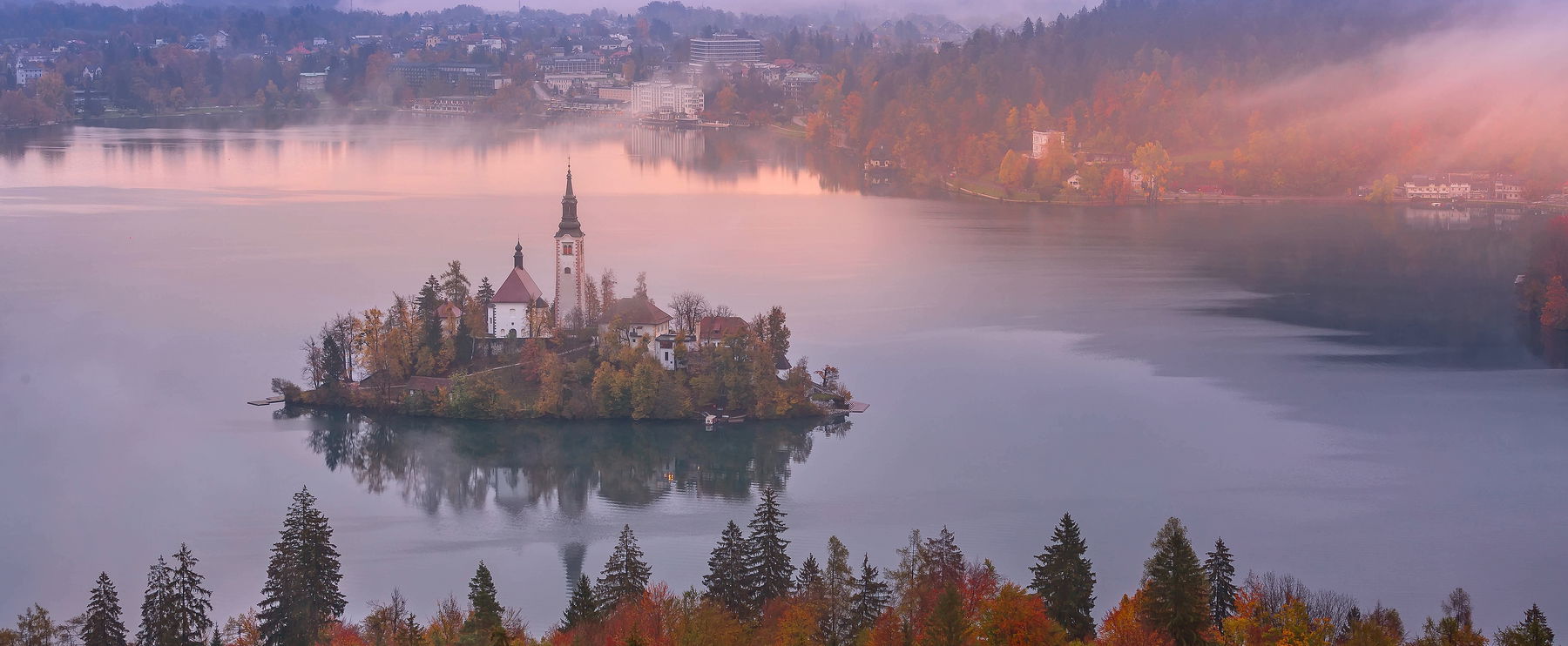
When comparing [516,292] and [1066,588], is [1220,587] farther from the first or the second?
[516,292]

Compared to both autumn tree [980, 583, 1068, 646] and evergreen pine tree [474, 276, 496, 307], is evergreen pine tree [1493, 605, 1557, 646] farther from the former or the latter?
evergreen pine tree [474, 276, 496, 307]

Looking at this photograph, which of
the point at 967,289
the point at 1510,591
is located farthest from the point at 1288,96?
the point at 1510,591

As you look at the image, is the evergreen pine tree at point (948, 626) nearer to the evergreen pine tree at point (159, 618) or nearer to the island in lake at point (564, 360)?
the evergreen pine tree at point (159, 618)

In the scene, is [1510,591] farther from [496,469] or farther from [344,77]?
[344,77]

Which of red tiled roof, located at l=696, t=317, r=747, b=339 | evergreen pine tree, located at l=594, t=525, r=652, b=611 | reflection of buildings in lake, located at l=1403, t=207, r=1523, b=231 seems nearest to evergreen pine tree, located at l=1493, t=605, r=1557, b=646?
evergreen pine tree, located at l=594, t=525, r=652, b=611

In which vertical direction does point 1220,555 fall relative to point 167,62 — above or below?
below

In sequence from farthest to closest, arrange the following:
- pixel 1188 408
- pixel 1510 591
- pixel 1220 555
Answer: pixel 1188 408 → pixel 1510 591 → pixel 1220 555
